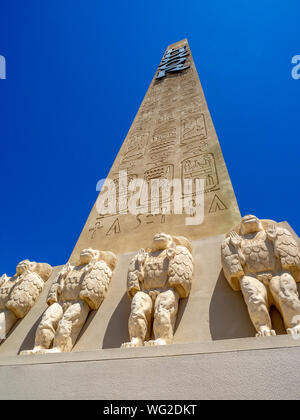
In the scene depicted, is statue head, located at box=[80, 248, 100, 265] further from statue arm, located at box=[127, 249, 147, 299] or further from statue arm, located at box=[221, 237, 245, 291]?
statue arm, located at box=[221, 237, 245, 291]

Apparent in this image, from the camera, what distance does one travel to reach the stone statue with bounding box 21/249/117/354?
3.29 metres

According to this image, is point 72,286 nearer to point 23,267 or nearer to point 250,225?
point 23,267

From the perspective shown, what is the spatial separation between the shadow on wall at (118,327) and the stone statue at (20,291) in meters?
1.50

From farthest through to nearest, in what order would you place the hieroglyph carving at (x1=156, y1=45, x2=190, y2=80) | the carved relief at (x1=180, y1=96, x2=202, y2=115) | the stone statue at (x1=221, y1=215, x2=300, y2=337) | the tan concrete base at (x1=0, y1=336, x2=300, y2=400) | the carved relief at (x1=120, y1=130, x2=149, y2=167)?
the hieroglyph carving at (x1=156, y1=45, x2=190, y2=80), the carved relief at (x1=180, y1=96, x2=202, y2=115), the carved relief at (x1=120, y1=130, x2=149, y2=167), the stone statue at (x1=221, y1=215, x2=300, y2=337), the tan concrete base at (x1=0, y1=336, x2=300, y2=400)

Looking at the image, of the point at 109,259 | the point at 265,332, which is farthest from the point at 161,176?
the point at 265,332

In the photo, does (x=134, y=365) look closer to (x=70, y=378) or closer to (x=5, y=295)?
(x=70, y=378)

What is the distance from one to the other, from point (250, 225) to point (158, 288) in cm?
123

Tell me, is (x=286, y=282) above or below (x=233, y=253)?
below

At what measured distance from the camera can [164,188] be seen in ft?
18.4

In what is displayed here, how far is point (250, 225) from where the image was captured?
326 cm

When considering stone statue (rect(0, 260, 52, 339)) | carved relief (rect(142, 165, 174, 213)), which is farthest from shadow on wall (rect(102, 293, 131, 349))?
carved relief (rect(142, 165, 174, 213))

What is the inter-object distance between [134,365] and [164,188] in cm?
383
